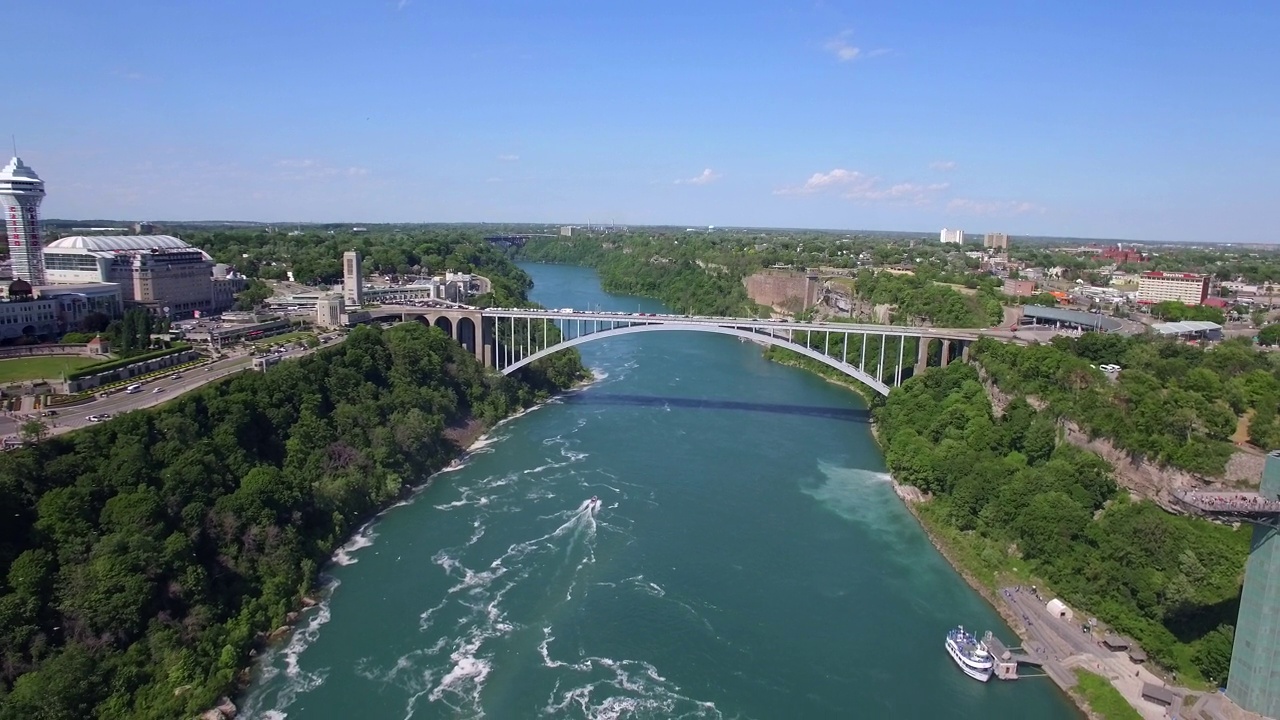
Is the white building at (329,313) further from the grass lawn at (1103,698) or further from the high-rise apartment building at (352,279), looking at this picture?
→ the grass lawn at (1103,698)

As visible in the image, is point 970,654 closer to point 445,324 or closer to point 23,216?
point 445,324

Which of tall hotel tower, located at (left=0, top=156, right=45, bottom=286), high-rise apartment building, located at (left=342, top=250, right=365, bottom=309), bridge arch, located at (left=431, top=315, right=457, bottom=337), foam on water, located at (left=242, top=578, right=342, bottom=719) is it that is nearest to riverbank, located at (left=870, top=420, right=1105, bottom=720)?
foam on water, located at (left=242, top=578, right=342, bottom=719)

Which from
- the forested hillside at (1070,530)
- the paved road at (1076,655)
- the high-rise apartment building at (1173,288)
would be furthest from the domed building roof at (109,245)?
the high-rise apartment building at (1173,288)

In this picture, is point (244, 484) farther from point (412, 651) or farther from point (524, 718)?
point (524, 718)

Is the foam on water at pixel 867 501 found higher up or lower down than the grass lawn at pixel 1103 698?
higher up

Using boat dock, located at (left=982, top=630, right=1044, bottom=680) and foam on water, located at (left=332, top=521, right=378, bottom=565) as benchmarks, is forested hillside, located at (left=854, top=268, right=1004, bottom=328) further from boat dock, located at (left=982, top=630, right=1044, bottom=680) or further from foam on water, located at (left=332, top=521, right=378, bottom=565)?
foam on water, located at (left=332, top=521, right=378, bottom=565)

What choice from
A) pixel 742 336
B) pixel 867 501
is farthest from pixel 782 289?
pixel 867 501
